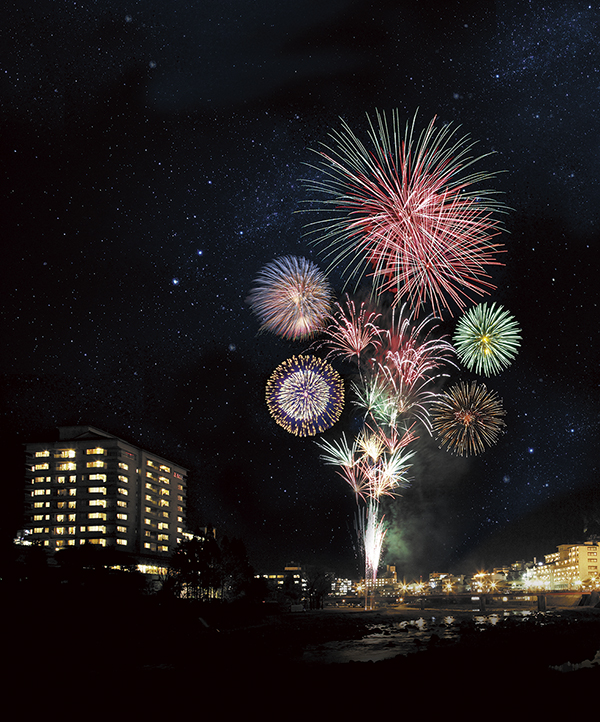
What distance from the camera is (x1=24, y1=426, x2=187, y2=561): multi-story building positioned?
126375 mm

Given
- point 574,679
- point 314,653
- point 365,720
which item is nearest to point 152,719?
point 365,720

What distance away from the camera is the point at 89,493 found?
129125 millimetres

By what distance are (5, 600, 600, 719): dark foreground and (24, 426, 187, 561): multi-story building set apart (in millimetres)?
70471

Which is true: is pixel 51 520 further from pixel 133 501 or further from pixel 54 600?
pixel 54 600

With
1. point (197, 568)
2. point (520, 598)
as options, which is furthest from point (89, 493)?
point (520, 598)

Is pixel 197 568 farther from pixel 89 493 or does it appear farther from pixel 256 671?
pixel 256 671

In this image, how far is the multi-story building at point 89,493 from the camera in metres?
126

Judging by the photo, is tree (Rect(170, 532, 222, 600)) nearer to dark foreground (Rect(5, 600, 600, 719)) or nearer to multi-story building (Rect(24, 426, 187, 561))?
multi-story building (Rect(24, 426, 187, 561))

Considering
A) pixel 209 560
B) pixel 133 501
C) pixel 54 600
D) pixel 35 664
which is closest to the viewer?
pixel 35 664

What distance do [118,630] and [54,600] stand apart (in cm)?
630

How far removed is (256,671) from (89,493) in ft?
343

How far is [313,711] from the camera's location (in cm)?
2292

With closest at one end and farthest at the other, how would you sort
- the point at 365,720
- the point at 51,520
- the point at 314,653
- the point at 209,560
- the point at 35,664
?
1. the point at 365,720
2. the point at 35,664
3. the point at 314,653
4. the point at 209,560
5. the point at 51,520

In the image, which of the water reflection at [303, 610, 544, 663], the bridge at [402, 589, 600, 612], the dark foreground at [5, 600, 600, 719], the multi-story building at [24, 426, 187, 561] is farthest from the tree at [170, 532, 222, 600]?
the bridge at [402, 589, 600, 612]
